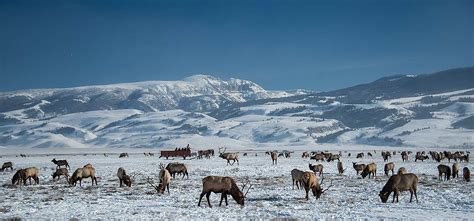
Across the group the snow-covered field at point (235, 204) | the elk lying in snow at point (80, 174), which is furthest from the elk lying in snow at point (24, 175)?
the elk lying in snow at point (80, 174)

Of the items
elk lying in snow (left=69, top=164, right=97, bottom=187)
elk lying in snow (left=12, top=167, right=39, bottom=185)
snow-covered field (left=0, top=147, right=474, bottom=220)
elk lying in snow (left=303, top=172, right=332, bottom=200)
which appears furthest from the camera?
elk lying in snow (left=12, top=167, right=39, bottom=185)

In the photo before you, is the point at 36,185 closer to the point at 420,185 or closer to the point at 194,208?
the point at 194,208

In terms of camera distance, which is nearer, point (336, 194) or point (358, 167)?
point (336, 194)

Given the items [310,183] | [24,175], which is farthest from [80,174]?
[310,183]

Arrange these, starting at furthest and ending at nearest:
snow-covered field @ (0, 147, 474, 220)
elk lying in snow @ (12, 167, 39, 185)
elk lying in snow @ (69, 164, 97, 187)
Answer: elk lying in snow @ (12, 167, 39, 185) < elk lying in snow @ (69, 164, 97, 187) < snow-covered field @ (0, 147, 474, 220)

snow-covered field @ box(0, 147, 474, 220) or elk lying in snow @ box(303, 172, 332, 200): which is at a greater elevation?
elk lying in snow @ box(303, 172, 332, 200)

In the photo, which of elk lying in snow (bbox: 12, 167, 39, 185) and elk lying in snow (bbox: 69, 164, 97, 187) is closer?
elk lying in snow (bbox: 69, 164, 97, 187)

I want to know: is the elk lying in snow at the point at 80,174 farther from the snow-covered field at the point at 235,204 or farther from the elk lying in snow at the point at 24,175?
the elk lying in snow at the point at 24,175

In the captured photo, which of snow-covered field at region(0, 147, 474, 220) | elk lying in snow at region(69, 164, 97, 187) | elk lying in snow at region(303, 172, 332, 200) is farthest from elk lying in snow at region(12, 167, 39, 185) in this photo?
elk lying in snow at region(303, 172, 332, 200)

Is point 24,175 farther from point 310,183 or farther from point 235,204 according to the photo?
point 310,183

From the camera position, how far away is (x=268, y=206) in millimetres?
18844

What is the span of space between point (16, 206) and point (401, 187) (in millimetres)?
15720

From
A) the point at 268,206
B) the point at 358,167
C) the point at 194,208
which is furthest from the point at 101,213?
the point at 358,167

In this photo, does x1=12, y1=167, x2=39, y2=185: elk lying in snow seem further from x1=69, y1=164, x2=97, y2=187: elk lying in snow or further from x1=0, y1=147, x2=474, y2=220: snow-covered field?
x1=69, y1=164, x2=97, y2=187: elk lying in snow
